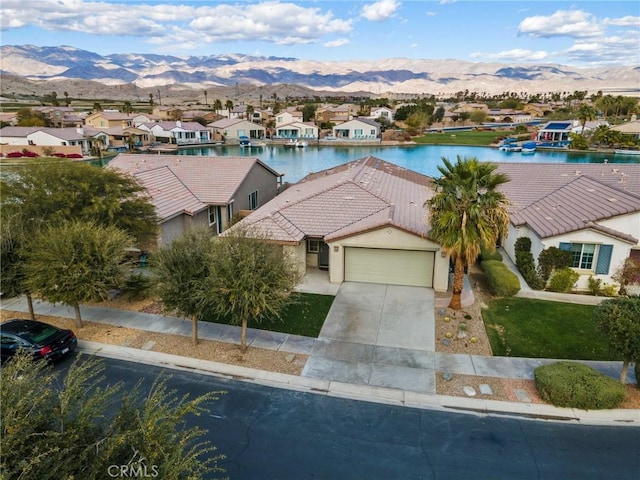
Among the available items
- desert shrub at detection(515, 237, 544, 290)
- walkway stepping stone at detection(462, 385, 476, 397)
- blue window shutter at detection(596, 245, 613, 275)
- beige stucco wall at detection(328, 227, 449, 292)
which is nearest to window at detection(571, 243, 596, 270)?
blue window shutter at detection(596, 245, 613, 275)

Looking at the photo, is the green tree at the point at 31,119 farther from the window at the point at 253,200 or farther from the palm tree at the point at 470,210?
the palm tree at the point at 470,210

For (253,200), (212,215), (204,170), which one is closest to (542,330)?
(212,215)

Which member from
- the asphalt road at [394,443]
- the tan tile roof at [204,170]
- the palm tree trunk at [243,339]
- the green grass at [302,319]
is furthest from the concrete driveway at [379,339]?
the tan tile roof at [204,170]

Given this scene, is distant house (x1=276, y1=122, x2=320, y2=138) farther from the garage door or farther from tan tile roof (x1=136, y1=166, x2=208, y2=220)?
the garage door

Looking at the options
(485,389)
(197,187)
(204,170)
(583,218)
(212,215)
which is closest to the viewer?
(485,389)

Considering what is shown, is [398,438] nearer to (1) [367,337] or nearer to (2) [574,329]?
(1) [367,337]

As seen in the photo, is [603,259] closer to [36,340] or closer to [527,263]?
[527,263]
